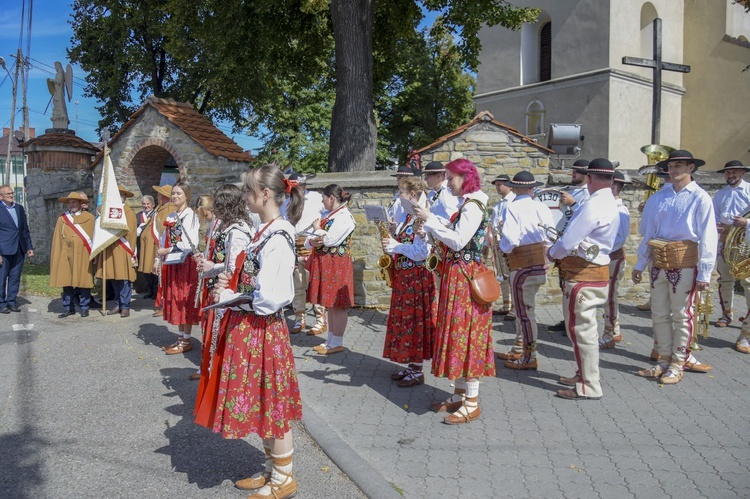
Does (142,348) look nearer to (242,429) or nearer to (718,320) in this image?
(242,429)

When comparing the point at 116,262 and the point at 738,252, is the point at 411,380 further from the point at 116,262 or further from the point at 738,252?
the point at 116,262

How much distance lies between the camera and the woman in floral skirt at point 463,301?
481 centimetres

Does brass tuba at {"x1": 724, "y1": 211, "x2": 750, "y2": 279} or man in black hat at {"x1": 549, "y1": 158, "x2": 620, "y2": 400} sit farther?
brass tuba at {"x1": 724, "y1": 211, "x2": 750, "y2": 279}

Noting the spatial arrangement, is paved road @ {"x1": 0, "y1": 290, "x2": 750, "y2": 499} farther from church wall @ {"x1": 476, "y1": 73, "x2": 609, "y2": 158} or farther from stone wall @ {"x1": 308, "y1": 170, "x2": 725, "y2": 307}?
church wall @ {"x1": 476, "y1": 73, "x2": 609, "y2": 158}

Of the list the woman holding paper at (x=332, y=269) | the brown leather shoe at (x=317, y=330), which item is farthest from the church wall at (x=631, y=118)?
the woman holding paper at (x=332, y=269)

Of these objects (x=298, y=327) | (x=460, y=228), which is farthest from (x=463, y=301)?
(x=298, y=327)

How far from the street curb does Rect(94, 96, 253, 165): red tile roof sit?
6450 mm

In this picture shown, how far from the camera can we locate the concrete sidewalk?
4.00m

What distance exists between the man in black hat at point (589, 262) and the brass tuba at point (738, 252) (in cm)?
309

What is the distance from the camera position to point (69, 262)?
9.59 meters

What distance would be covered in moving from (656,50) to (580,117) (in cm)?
933

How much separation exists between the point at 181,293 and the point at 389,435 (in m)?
3.48

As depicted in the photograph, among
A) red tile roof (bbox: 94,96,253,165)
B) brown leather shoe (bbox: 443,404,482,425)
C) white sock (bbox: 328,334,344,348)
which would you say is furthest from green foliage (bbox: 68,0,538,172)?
brown leather shoe (bbox: 443,404,482,425)

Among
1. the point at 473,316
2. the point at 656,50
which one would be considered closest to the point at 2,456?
the point at 473,316
